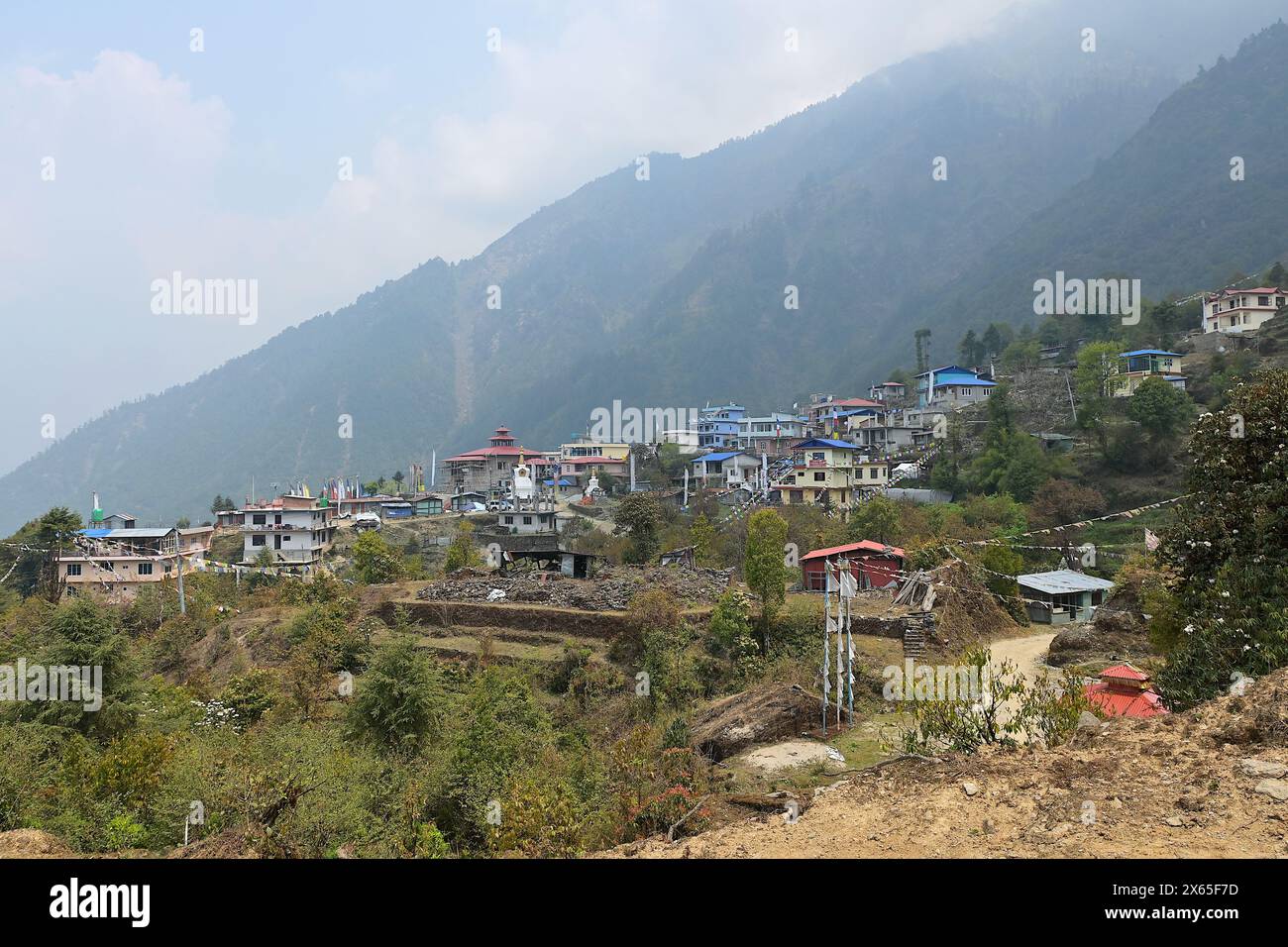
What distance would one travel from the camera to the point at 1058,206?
117 metres

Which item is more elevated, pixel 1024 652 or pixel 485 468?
pixel 485 468

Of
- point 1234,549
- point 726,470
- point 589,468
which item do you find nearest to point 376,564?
point 726,470

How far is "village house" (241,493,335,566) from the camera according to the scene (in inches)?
2048

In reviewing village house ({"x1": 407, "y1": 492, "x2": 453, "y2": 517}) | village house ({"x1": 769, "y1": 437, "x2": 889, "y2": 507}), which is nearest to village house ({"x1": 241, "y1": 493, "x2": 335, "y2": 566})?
village house ({"x1": 407, "y1": 492, "x2": 453, "y2": 517})

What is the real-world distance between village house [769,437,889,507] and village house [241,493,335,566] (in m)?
31.2

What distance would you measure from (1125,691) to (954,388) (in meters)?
49.1

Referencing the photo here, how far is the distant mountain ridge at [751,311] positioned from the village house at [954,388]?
3957cm

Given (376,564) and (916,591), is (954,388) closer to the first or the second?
(916,591)

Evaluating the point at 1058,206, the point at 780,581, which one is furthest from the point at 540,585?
the point at 1058,206

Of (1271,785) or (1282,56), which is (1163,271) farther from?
(1271,785)

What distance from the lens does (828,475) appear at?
48.1 metres

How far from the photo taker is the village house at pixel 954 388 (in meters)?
56.9

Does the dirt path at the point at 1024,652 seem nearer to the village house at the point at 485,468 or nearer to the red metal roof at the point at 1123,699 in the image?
the red metal roof at the point at 1123,699

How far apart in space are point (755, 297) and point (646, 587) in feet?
422
